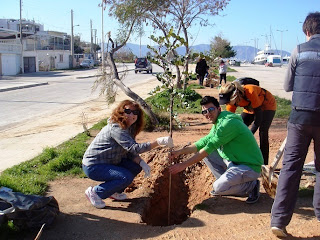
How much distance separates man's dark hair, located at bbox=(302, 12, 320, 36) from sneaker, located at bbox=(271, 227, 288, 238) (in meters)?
1.75

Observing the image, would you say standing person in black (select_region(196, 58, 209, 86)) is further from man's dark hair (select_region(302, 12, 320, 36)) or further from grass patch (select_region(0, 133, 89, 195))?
man's dark hair (select_region(302, 12, 320, 36))

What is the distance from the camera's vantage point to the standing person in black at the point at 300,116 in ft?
10.9

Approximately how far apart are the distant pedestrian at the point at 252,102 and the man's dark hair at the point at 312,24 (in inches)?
65.7

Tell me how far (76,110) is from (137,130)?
10.3 metres

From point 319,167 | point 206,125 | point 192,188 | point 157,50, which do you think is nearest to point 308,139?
point 319,167

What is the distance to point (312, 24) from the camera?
347 centimetres

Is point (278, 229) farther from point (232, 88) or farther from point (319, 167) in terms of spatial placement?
point (232, 88)

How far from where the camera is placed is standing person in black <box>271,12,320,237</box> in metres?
3.32

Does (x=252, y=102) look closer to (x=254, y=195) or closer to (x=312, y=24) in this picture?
(x=254, y=195)

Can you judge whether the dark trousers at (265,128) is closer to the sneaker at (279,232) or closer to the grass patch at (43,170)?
the sneaker at (279,232)

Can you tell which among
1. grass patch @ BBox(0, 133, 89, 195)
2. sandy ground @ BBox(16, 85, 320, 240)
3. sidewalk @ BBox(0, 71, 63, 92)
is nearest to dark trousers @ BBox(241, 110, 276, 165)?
sandy ground @ BBox(16, 85, 320, 240)

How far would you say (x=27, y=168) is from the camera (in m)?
6.21

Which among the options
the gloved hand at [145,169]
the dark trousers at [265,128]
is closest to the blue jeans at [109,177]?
the gloved hand at [145,169]

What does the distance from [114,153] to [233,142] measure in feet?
4.48
